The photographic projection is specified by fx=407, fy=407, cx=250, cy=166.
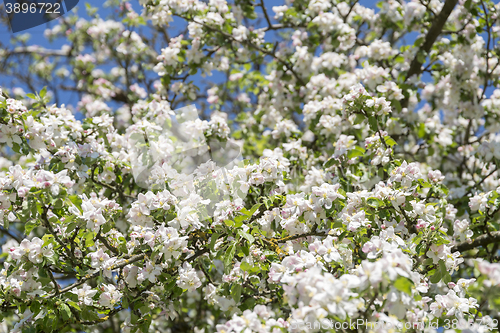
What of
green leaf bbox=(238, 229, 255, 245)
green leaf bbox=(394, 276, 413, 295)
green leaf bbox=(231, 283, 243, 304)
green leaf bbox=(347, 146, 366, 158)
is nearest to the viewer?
green leaf bbox=(394, 276, 413, 295)

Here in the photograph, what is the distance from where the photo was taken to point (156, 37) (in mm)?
6750

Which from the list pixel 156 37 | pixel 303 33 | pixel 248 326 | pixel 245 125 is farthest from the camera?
pixel 156 37

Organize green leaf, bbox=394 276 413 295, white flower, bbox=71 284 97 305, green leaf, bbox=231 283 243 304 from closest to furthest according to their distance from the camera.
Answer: green leaf, bbox=394 276 413 295
green leaf, bbox=231 283 243 304
white flower, bbox=71 284 97 305

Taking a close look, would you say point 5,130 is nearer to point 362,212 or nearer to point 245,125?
point 362,212

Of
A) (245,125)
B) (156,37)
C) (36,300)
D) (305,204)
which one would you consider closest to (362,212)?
(305,204)

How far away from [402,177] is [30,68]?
6727 mm

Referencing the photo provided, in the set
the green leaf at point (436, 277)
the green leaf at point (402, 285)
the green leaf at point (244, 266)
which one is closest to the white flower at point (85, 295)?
the green leaf at point (244, 266)

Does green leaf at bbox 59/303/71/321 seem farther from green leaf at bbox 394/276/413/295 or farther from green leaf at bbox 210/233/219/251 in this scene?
green leaf at bbox 394/276/413/295

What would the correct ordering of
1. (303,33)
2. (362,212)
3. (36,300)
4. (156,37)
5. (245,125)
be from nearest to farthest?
(362,212), (36,300), (303,33), (245,125), (156,37)

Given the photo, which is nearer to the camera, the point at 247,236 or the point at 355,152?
the point at 247,236

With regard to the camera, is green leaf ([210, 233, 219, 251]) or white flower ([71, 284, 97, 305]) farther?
white flower ([71, 284, 97, 305])

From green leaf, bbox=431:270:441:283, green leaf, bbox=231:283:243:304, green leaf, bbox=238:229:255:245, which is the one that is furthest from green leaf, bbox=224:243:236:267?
green leaf, bbox=431:270:441:283

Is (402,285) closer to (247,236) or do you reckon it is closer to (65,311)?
(247,236)

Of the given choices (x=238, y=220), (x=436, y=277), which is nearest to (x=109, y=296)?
(x=238, y=220)
